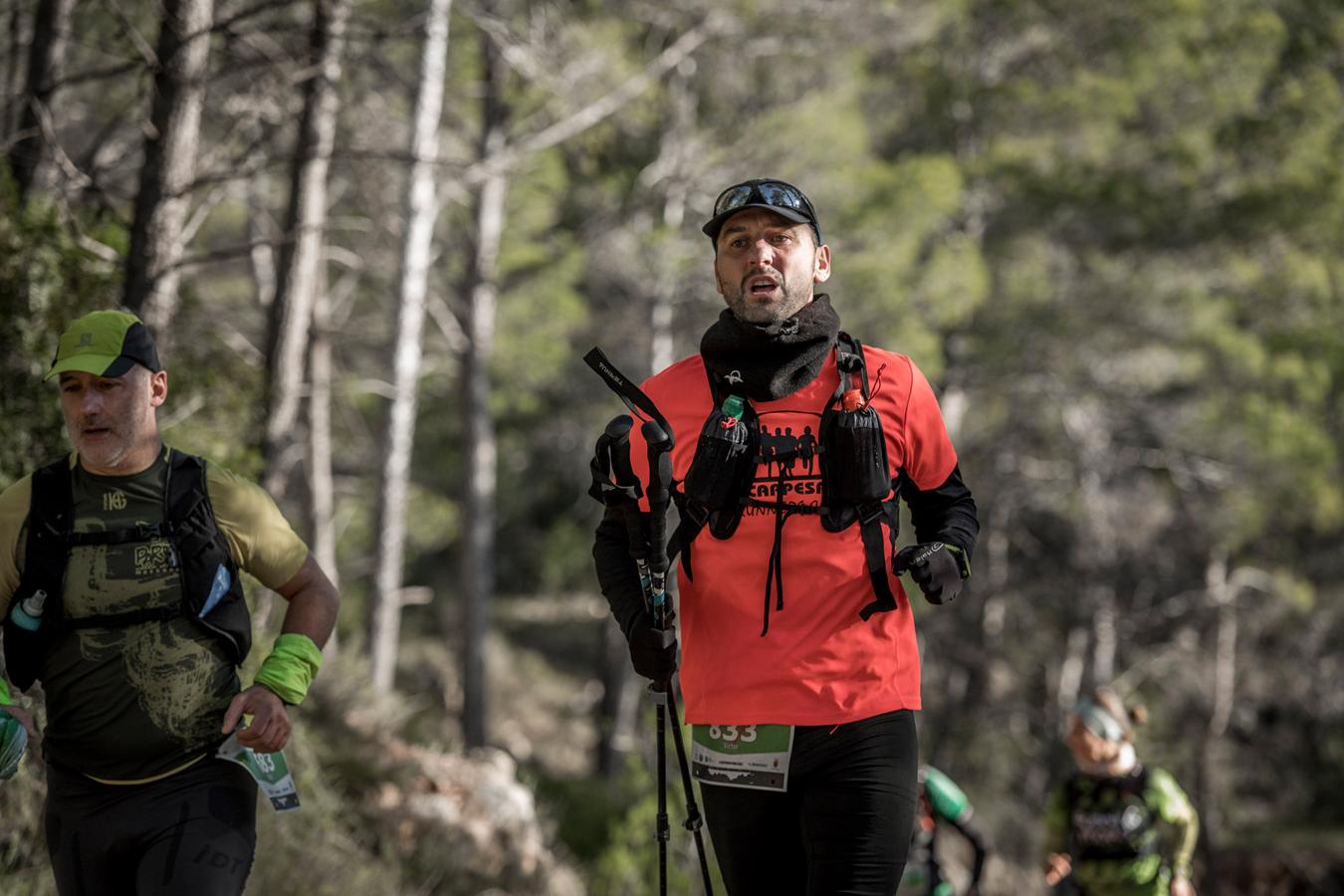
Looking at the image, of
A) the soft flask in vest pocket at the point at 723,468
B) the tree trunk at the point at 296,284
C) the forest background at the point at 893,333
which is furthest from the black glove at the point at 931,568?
the tree trunk at the point at 296,284

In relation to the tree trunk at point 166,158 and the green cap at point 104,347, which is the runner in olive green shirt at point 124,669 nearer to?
the green cap at point 104,347

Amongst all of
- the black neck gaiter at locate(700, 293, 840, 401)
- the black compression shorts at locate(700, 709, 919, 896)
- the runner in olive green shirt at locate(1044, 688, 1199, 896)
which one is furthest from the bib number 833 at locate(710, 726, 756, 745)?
the runner in olive green shirt at locate(1044, 688, 1199, 896)

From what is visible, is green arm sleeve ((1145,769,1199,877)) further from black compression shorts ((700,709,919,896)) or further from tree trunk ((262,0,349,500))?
tree trunk ((262,0,349,500))

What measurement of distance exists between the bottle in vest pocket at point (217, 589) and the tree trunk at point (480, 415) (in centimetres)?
1333

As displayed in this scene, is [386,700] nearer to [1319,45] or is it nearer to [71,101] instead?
[71,101]

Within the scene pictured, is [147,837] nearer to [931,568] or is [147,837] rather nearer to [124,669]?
[124,669]

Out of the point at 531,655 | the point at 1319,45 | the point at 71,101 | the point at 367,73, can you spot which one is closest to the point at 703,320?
the point at 367,73

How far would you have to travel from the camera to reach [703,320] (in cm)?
1855

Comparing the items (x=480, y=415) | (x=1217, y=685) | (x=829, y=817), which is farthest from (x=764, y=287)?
(x=1217, y=685)

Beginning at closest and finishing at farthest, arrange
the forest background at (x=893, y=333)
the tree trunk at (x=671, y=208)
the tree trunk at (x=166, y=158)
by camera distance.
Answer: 1. the tree trunk at (x=166, y=158)
2. the forest background at (x=893, y=333)
3. the tree trunk at (x=671, y=208)

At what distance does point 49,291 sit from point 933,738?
751 inches

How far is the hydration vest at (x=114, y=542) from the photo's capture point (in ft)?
10.5

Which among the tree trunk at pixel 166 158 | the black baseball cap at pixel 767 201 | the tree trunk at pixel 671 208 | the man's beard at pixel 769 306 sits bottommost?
the man's beard at pixel 769 306

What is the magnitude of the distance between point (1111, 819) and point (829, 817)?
3.69 metres
